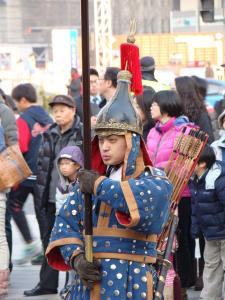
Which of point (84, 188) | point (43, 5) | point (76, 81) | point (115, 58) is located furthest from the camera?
point (43, 5)

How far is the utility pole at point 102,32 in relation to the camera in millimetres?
29981

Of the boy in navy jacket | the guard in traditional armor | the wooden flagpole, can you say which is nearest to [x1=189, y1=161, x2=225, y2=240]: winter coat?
the boy in navy jacket

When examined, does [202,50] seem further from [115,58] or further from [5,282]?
[5,282]

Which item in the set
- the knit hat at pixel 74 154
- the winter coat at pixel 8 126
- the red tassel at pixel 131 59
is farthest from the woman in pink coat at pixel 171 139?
the red tassel at pixel 131 59

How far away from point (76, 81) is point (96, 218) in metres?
13.9

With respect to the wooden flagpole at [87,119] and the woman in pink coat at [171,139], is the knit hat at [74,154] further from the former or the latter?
the wooden flagpole at [87,119]

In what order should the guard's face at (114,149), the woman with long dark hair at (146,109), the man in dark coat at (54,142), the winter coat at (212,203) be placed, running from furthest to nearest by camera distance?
1. the woman with long dark hair at (146,109)
2. the man in dark coat at (54,142)
3. the winter coat at (212,203)
4. the guard's face at (114,149)

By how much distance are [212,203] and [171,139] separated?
57cm

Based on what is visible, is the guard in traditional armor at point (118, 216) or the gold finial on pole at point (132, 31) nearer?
the guard in traditional armor at point (118, 216)

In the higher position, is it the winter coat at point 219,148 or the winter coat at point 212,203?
the winter coat at point 219,148

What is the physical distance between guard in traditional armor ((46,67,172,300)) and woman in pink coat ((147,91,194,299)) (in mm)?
2691

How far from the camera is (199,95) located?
8562mm

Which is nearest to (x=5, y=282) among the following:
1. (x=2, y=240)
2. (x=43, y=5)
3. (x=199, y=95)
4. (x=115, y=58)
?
(x=2, y=240)

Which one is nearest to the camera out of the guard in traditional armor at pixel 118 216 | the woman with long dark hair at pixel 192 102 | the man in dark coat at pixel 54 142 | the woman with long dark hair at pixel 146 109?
the guard in traditional armor at pixel 118 216
